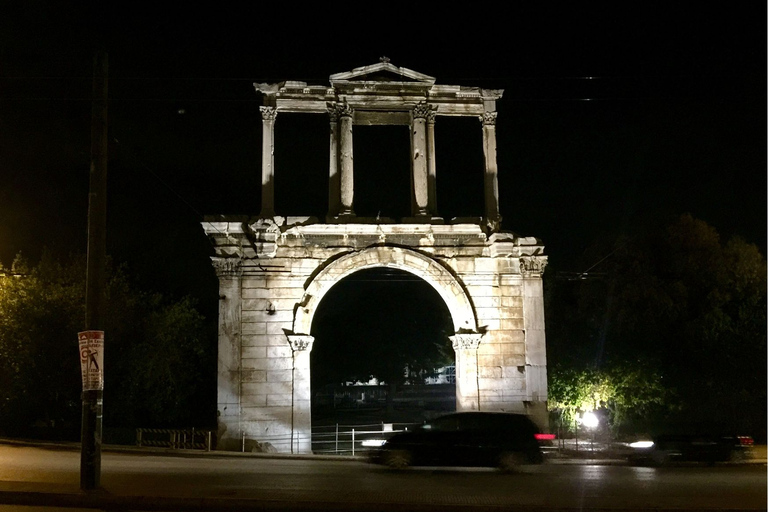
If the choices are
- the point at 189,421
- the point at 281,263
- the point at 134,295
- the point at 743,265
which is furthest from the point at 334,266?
the point at 743,265

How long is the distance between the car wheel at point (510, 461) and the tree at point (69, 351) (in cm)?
1566

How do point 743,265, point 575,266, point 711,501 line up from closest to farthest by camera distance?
point 711,501, point 743,265, point 575,266

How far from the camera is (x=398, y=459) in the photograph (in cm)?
1698

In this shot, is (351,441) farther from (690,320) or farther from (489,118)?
(690,320)

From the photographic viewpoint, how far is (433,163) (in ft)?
84.9

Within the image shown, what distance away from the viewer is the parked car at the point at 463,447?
17.0m

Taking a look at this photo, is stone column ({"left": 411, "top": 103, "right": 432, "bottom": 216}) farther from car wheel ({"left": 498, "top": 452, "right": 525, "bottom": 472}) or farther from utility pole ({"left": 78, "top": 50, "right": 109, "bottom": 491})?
utility pole ({"left": 78, "top": 50, "right": 109, "bottom": 491})

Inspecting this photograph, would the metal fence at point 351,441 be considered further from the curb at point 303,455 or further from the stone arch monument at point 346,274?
the curb at point 303,455

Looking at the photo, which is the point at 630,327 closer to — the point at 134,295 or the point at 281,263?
the point at 281,263

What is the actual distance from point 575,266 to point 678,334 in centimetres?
926

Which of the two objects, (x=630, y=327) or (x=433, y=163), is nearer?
(x=433, y=163)

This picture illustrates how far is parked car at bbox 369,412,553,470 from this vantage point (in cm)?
1698

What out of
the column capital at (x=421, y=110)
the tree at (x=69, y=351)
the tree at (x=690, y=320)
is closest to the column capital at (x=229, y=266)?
the tree at (x=69, y=351)

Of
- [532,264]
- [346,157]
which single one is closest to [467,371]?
[532,264]
